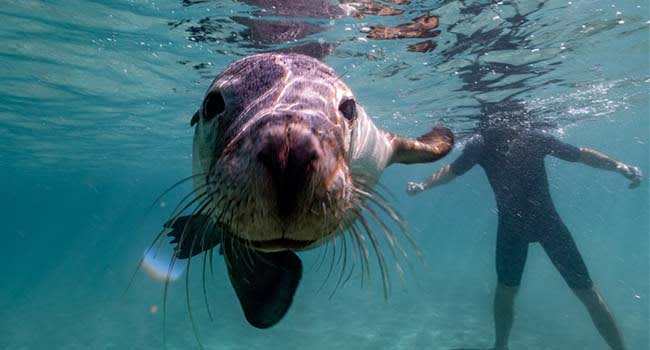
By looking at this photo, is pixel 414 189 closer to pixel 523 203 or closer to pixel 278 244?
pixel 523 203

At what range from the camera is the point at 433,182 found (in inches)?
348

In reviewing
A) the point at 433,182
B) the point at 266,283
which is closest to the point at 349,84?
the point at 433,182

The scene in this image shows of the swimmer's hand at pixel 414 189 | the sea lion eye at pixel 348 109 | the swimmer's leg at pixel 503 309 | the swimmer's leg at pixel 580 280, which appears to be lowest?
the swimmer's leg at pixel 503 309

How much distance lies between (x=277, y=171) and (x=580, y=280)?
7.54 metres

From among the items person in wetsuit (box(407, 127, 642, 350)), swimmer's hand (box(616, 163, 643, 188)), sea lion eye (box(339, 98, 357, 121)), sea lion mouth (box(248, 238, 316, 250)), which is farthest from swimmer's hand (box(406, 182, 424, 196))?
sea lion mouth (box(248, 238, 316, 250))

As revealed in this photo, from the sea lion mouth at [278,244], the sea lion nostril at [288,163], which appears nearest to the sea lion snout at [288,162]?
the sea lion nostril at [288,163]

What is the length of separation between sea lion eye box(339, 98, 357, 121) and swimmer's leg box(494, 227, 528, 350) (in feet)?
21.0

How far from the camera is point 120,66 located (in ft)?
41.8

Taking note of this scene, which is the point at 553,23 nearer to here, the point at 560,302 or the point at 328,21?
the point at 328,21

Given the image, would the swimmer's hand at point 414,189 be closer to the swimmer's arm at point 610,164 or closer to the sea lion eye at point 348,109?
the swimmer's arm at point 610,164

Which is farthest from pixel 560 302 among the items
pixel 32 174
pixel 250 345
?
pixel 32 174

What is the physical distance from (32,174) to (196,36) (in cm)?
3461

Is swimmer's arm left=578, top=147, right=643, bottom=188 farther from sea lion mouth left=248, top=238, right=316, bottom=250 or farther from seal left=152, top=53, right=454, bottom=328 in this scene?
sea lion mouth left=248, top=238, right=316, bottom=250

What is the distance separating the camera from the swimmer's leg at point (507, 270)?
A: 8.09 m
